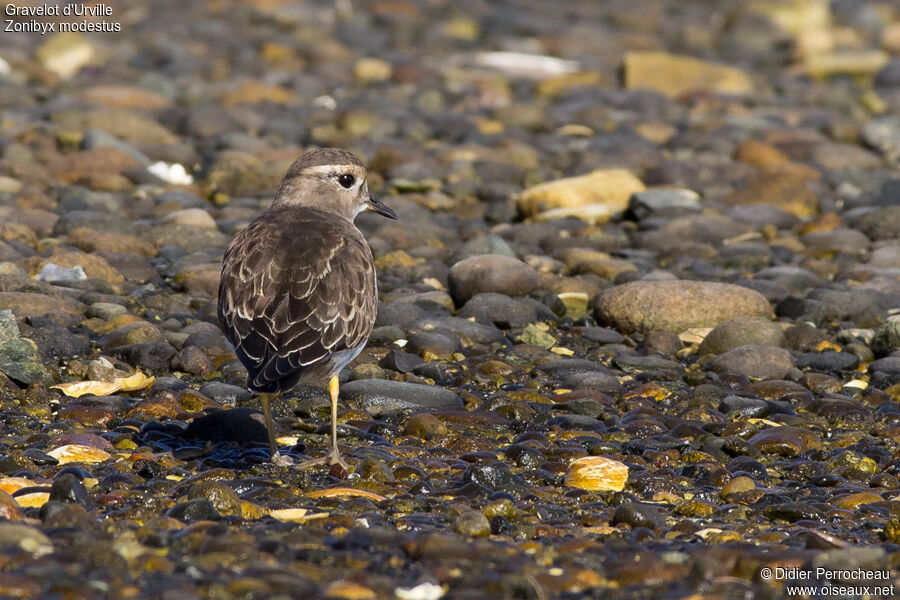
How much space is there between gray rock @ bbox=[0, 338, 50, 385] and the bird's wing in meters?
1.43

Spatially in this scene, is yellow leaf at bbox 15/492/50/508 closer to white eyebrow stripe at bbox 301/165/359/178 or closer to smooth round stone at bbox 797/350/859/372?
white eyebrow stripe at bbox 301/165/359/178

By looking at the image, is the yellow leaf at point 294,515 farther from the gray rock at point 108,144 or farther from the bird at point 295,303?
the gray rock at point 108,144

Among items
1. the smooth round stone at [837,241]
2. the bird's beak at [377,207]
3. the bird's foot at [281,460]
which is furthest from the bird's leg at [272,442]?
the smooth round stone at [837,241]

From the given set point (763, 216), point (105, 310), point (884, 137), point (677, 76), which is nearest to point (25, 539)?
point (105, 310)

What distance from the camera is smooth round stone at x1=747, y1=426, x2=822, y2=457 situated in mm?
7426

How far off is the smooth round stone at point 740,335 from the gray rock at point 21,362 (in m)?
4.98

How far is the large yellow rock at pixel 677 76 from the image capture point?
1922 cm

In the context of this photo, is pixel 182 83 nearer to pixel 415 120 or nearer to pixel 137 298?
pixel 415 120

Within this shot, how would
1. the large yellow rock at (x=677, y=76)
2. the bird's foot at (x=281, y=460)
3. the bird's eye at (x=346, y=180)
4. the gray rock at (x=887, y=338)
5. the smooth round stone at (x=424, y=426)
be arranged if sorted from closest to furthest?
the bird's foot at (x=281, y=460)
the smooth round stone at (x=424, y=426)
the bird's eye at (x=346, y=180)
the gray rock at (x=887, y=338)
the large yellow rock at (x=677, y=76)

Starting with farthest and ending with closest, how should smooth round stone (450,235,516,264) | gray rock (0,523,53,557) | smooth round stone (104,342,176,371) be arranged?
smooth round stone (450,235,516,264), smooth round stone (104,342,176,371), gray rock (0,523,53,557)

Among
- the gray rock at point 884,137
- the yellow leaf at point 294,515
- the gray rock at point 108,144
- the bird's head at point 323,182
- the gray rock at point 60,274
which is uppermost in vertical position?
the bird's head at point 323,182

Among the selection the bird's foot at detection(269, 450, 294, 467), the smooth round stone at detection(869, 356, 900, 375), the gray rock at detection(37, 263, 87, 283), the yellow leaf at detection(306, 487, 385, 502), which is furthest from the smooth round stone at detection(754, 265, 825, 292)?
the gray rock at detection(37, 263, 87, 283)

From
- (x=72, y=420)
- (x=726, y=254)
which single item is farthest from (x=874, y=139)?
(x=72, y=420)

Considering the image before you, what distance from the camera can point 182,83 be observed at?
688 inches
